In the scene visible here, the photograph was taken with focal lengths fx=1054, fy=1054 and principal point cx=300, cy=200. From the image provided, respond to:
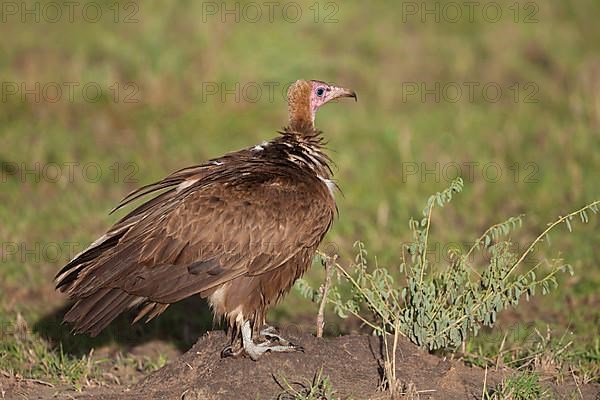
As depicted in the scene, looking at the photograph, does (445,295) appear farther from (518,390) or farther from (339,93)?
(339,93)

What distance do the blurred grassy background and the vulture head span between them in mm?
1766

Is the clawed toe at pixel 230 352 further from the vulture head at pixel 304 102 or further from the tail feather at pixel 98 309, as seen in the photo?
the vulture head at pixel 304 102

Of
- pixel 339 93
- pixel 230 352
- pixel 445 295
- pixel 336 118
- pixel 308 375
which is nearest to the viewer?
pixel 308 375

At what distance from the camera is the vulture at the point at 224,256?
557 cm

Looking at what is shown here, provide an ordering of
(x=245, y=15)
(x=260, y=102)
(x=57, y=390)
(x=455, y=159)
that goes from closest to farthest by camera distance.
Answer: (x=57, y=390), (x=455, y=159), (x=260, y=102), (x=245, y=15)

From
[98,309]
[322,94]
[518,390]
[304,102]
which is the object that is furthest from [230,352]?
[322,94]

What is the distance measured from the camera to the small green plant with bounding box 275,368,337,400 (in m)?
5.05

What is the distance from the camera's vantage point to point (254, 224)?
18.3 feet

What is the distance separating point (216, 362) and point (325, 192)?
111cm

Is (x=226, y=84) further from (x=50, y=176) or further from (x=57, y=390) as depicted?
(x=57, y=390)

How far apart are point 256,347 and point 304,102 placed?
158 centimetres

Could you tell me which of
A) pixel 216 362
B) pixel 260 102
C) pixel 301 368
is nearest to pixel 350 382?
pixel 301 368

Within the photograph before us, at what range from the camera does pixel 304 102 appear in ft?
20.7

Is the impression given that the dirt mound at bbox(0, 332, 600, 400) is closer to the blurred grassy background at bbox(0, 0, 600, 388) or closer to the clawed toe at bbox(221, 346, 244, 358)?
the clawed toe at bbox(221, 346, 244, 358)
